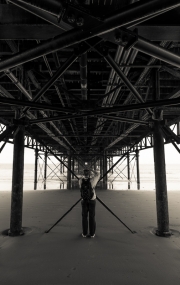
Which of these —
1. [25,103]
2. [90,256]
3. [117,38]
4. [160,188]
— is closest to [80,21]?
[117,38]

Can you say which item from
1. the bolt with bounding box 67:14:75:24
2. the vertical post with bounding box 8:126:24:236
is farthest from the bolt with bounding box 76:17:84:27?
the vertical post with bounding box 8:126:24:236

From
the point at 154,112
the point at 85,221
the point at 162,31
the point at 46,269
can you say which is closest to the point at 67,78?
the point at 154,112

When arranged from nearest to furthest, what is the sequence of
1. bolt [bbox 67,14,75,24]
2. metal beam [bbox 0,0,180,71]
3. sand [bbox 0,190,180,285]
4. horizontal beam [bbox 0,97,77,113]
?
metal beam [bbox 0,0,180,71] → bolt [bbox 67,14,75,24] → sand [bbox 0,190,180,285] → horizontal beam [bbox 0,97,77,113]

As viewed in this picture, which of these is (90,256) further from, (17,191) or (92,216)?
(17,191)

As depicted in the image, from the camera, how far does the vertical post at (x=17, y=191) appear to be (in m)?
5.72

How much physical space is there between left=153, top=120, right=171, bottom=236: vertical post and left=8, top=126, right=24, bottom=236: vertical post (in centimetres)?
412

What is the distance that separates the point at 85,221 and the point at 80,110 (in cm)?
304

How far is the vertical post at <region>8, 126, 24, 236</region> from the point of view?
5.72 metres

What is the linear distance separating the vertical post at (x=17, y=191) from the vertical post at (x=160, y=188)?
4124mm

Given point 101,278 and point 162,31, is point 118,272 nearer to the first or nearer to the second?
point 101,278

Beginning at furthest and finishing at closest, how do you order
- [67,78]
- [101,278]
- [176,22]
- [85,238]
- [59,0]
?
[67,78], [85,238], [101,278], [176,22], [59,0]

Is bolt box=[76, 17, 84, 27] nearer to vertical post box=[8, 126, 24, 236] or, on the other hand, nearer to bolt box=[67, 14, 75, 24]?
bolt box=[67, 14, 75, 24]

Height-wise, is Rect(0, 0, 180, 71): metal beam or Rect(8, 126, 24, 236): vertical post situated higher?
Rect(0, 0, 180, 71): metal beam

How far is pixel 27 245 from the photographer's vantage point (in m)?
4.86
